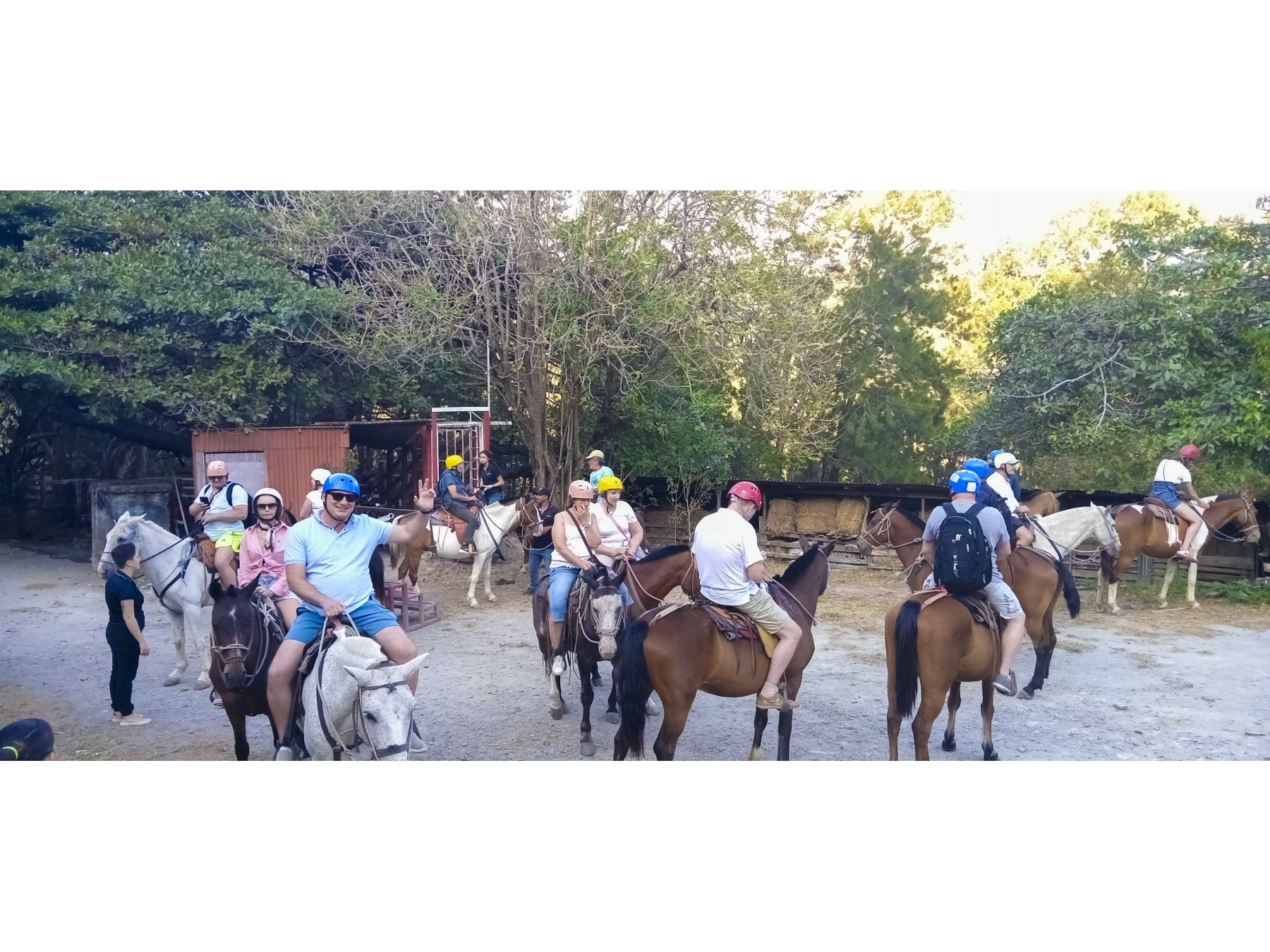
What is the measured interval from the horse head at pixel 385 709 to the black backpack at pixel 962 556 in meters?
3.81

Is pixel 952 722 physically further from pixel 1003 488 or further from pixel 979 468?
pixel 1003 488

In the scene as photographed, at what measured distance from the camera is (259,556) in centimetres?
657

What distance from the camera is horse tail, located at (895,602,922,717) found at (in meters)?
6.20

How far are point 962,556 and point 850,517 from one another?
934cm

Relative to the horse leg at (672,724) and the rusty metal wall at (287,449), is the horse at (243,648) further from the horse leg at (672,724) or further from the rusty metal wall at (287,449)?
the rusty metal wall at (287,449)

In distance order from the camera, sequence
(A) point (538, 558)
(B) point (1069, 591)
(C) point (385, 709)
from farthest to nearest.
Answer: (A) point (538, 558) → (B) point (1069, 591) → (C) point (385, 709)

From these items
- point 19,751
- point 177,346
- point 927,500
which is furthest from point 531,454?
point 19,751

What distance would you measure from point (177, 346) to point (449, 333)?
4410mm

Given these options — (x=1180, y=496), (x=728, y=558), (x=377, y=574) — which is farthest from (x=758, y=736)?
(x=1180, y=496)

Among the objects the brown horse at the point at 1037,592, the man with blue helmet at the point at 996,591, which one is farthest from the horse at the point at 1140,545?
the man with blue helmet at the point at 996,591

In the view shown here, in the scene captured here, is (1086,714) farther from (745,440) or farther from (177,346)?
(177,346)

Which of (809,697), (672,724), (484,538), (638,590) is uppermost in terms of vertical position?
(638,590)

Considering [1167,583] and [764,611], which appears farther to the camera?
[1167,583]

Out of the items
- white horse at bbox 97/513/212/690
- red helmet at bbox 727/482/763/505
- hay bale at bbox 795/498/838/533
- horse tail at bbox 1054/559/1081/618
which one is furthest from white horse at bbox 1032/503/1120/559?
white horse at bbox 97/513/212/690
